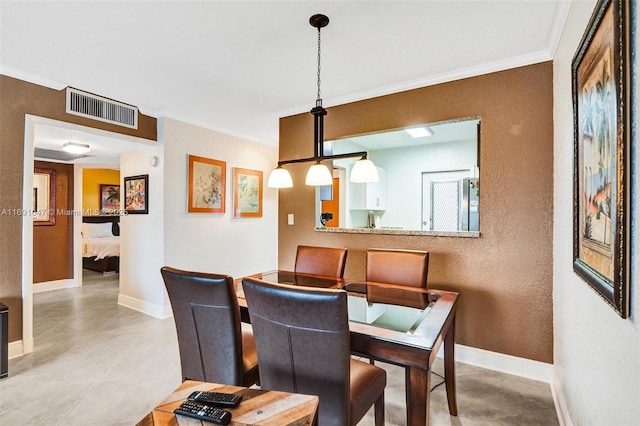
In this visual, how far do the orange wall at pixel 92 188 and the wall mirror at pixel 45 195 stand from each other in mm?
1664

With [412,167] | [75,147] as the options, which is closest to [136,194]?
[75,147]

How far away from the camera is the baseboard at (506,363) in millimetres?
2312

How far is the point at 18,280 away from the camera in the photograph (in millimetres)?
2709

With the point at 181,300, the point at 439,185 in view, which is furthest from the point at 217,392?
the point at 439,185

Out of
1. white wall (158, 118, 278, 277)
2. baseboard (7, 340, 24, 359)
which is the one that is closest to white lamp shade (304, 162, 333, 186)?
white wall (158, 118, 278, 277)

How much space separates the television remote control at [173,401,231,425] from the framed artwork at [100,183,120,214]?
7.40 meters

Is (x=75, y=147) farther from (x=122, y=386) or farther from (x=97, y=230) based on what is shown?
(x=97, y=230)

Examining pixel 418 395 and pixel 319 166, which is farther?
pixel 319 166

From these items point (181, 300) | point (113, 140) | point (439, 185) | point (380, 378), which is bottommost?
point (380, 378)

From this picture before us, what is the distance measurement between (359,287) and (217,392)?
137cm

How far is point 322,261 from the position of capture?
2.66 m

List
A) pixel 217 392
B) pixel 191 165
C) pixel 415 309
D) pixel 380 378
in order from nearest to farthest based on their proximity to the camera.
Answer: pixel 217 392
pixel 380 378
pixel 415 309
pixel 191 165

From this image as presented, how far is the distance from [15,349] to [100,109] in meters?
2.37

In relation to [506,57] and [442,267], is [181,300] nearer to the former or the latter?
[442,267]
